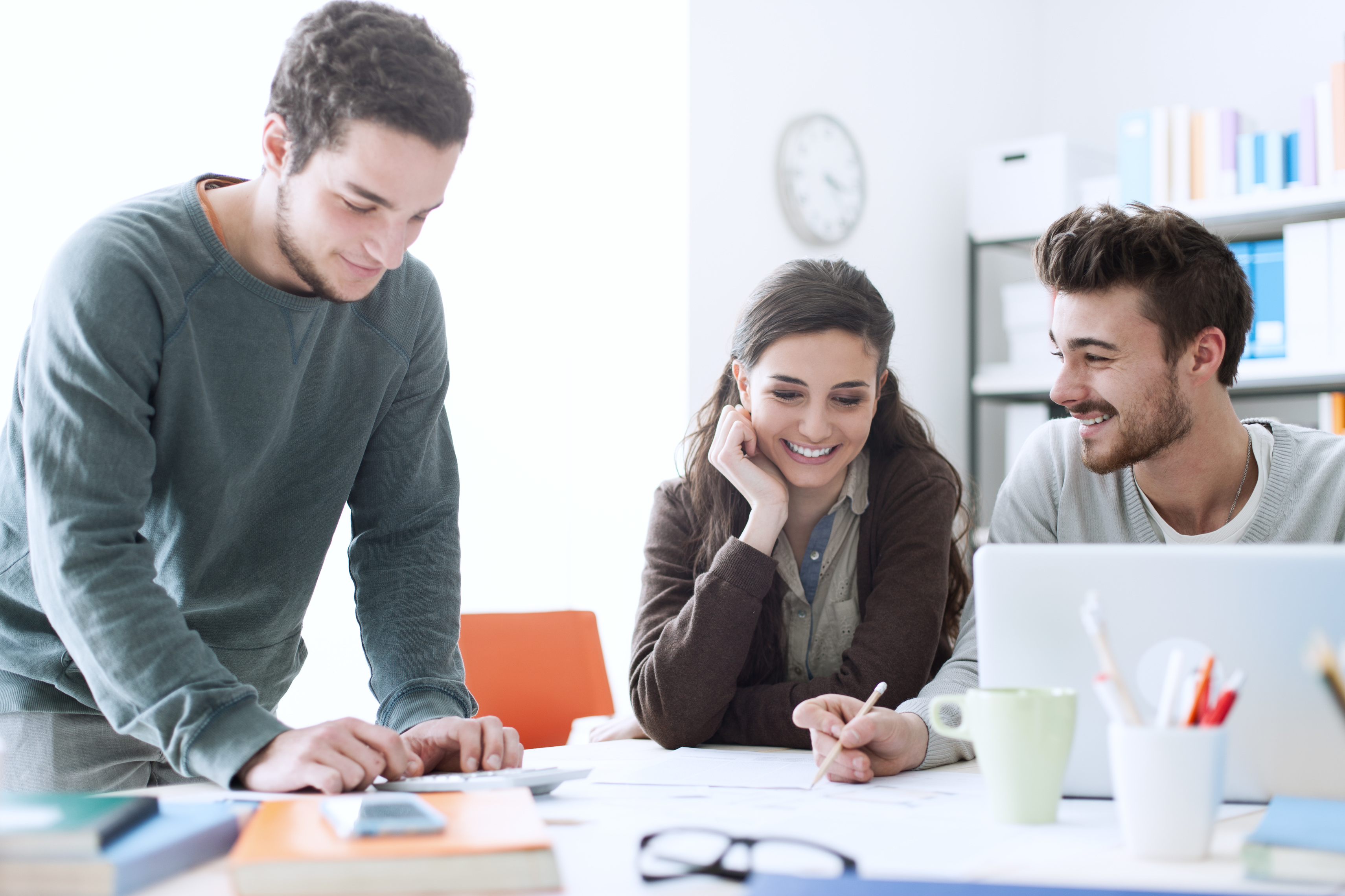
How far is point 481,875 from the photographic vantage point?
2.34ft

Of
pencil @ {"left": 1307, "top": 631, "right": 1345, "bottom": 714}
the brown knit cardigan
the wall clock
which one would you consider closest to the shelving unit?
the wall clock

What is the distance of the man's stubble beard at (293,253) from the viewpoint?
1181 millimetres

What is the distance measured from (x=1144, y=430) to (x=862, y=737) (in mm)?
697

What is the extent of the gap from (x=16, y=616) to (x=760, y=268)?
223 cm

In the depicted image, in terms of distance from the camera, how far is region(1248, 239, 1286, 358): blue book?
3064 mm

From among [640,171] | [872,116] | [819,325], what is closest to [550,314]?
[640,171]

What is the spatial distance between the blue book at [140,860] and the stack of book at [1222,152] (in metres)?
2.98

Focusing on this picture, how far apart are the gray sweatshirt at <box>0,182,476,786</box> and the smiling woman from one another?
31cm

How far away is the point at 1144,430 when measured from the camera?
1515 millimetres

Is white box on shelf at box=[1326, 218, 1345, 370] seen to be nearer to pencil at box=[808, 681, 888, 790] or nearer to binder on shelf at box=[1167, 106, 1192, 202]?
binder on shelf at box=[1167, 106, 1192, 202]

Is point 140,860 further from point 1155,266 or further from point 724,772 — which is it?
point 1155,266

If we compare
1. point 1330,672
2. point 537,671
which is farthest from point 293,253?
point 1330,672

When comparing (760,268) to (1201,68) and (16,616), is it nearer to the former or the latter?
(1201,68)

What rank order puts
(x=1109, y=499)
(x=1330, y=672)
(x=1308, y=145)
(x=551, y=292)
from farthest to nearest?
(x=1308, y=145) → (x=551, y=292) → (x=1109, y=499) → (x=1330, y=672)
